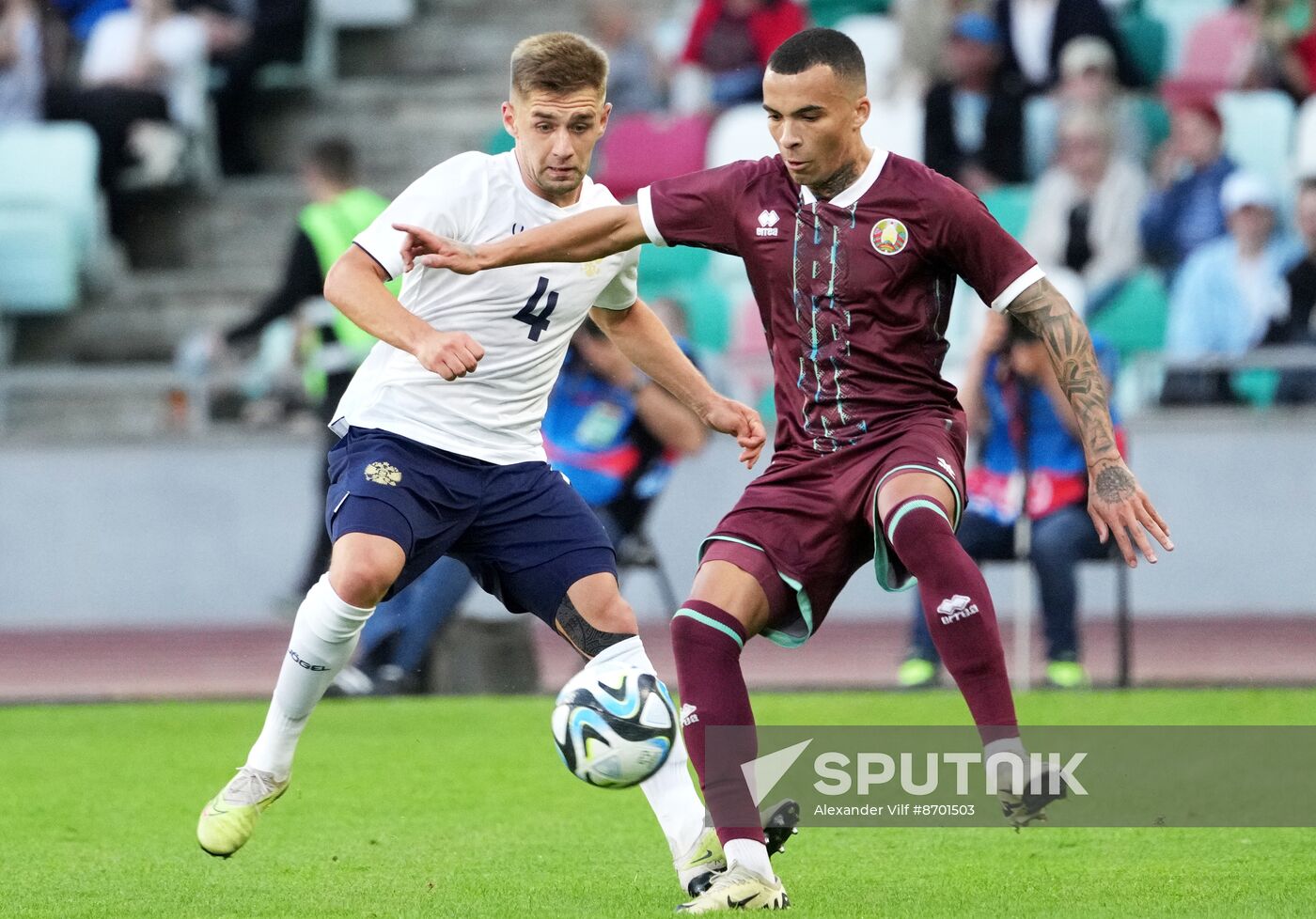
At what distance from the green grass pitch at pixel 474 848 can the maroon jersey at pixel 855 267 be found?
1.21 m

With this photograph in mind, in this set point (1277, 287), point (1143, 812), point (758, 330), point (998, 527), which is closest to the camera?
point (1143, 812)

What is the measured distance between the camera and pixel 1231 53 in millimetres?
14414

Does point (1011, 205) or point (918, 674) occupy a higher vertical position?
point (1011, 205)

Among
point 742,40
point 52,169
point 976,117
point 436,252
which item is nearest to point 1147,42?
point 976,117

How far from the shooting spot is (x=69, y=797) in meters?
6.95

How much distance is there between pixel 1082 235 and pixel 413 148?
19.2ft

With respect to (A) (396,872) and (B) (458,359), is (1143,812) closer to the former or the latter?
(A) (396,872)

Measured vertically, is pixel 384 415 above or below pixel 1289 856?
above

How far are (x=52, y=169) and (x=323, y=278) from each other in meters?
4.41

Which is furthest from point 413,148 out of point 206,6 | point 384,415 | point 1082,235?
point 384,415

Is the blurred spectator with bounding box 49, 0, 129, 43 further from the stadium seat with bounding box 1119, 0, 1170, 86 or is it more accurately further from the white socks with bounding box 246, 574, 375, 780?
the white socks with bounding box 246, 574, 375, 780

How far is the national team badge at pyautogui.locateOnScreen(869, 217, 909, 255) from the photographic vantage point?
504cm

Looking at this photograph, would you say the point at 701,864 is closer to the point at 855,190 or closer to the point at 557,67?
the point at 855,190

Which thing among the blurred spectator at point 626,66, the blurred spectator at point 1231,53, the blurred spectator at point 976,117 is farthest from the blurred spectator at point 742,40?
the blurred spectator at point 1231,53
